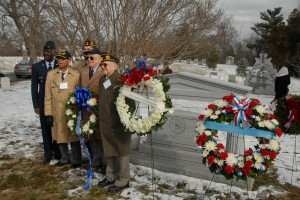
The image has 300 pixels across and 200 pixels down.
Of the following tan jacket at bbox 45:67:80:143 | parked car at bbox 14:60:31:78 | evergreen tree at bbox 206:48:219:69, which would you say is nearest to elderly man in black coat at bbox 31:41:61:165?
tan jacket at bbox 45:67:80:143

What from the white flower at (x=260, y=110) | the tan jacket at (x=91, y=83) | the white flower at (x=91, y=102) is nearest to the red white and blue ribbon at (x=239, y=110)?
the white flower at (x=260, y=110)

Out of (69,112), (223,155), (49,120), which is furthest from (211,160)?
(49,120)

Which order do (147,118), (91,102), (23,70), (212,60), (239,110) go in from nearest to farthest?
(239,110) < (147,118) < (91,102) < (23,70) < (212,60)

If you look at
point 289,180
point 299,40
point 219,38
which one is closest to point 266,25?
point 299,40

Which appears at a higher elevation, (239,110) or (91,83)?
(91,83)

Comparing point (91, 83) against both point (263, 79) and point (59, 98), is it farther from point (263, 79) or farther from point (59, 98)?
point (263, 79)

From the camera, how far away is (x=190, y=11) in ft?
17.7

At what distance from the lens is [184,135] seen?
4711mm

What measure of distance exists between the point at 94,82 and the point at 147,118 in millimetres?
1251

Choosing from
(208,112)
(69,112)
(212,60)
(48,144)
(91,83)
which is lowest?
(48,144)

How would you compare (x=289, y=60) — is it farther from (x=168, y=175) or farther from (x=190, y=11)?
(x=168, y=175)

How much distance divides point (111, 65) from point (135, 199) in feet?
6.24

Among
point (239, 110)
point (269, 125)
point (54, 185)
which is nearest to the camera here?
point (269, 125)

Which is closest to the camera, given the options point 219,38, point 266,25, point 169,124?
point 169,124
